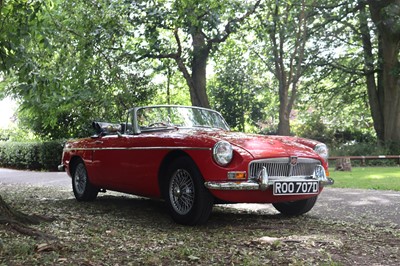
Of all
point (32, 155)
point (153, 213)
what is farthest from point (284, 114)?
point (32, 155)

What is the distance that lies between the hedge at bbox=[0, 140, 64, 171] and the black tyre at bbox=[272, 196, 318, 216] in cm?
1380

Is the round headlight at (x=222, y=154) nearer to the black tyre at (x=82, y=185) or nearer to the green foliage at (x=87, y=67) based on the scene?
the black tyre at (x=82, y=185)

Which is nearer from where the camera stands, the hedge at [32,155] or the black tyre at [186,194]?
the black tyre at [186,194]

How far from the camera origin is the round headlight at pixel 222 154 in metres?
4.68

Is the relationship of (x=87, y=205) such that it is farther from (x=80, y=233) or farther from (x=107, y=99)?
(x=107, y=99)

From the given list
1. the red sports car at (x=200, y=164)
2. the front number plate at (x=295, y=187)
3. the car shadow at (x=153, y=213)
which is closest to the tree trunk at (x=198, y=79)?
the car shadow at (x=153, y=213)

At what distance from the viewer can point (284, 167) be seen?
4965 millimetres

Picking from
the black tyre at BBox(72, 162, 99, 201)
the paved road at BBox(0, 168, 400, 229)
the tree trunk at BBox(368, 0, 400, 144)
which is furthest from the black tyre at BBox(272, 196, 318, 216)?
the tree trunk at BBox(368, 0, 400, 144)

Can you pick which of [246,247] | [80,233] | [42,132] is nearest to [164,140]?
[80,233]

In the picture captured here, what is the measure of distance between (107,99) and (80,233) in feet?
41.4

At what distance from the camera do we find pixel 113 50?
52.0ft

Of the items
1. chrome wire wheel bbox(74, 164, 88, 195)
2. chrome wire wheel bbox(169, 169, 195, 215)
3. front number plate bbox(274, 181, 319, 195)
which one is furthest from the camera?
chrome wire wheel bbox(74, 164, 88, 195)

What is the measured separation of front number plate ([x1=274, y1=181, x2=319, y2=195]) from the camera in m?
4.78

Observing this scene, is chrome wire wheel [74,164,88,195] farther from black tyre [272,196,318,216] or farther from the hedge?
the hedge
